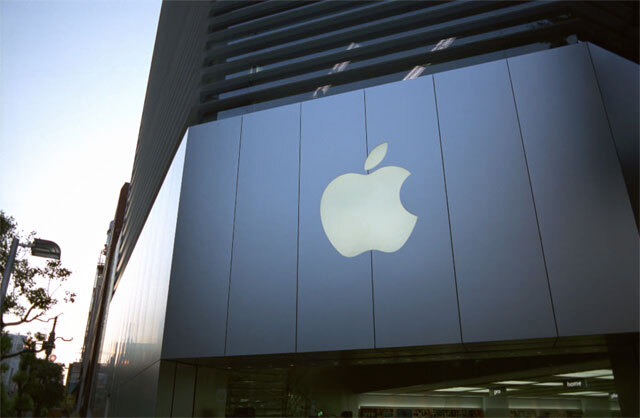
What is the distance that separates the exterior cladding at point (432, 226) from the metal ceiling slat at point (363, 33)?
4.01 feet

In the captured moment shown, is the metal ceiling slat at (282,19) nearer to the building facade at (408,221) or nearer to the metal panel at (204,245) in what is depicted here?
the building facade at (408,221)

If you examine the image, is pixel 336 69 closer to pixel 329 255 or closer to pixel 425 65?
pixel 425 65

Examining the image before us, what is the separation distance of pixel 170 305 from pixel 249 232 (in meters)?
1.90

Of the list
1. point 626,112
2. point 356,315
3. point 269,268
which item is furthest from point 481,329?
point 626,112

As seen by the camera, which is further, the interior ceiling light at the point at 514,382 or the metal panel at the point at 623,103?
the interior ceiling light at the point at 514,382

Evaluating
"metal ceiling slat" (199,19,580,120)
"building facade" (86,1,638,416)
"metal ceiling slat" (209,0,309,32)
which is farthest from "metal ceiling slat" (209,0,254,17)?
"metal ceiling slat" (199,19,580,120)

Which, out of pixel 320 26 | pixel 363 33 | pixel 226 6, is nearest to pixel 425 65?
pixel 363 33

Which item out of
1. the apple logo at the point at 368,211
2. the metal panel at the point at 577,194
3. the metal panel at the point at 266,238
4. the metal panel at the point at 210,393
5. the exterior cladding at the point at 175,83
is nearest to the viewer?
the metal panel at the point at 577,194

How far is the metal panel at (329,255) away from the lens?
6.29m

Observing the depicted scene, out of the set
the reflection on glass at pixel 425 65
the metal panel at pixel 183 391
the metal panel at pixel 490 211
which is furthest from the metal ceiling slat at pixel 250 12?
the metal panel at pixel 183 391

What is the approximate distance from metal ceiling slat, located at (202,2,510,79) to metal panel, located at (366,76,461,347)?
1270mm

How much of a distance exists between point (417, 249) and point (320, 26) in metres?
4.86

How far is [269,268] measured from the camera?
7.03 m

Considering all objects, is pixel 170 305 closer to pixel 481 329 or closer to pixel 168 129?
pixel 481 329
